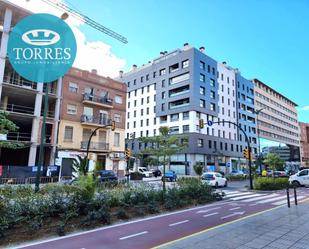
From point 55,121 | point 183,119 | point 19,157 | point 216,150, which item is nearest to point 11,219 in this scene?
point 55,121

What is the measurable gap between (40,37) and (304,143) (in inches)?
4809

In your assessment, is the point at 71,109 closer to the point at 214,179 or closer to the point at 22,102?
the point at 22,102

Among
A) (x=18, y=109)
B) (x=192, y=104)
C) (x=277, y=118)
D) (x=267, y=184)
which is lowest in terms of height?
(x=267, y=184)

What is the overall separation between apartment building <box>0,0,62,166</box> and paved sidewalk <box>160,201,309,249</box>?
2436 centimetres

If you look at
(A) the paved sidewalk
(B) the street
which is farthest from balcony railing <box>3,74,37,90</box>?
(A) the paved sidewalk

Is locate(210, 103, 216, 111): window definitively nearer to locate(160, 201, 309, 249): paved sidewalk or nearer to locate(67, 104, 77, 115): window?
locate(67, 104, 77, 115): window

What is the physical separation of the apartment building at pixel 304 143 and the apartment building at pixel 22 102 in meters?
103

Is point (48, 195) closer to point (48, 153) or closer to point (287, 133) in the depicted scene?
point (48, 153)

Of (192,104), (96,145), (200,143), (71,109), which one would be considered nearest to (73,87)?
(71,109)

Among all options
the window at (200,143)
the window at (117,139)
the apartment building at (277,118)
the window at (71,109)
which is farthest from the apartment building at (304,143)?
the window at (71,109)

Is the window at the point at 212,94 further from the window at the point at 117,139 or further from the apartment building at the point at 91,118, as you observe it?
the window at the point at 117,139

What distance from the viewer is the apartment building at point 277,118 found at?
248 ft

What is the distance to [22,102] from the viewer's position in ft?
105

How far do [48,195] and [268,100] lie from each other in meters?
83.0
